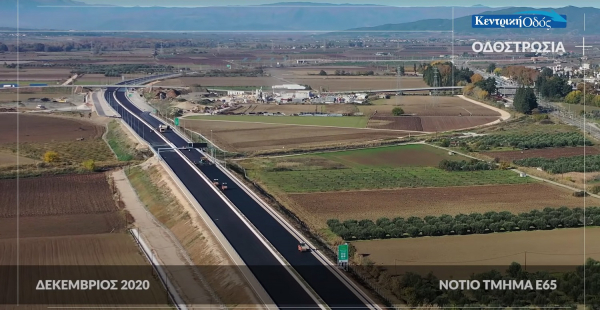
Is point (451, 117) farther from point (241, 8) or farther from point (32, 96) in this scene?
point (241, 8)

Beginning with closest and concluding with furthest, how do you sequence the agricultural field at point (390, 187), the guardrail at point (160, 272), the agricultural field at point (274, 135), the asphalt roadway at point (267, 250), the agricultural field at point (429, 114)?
the asphalt roadway at point (267, 250)
the guardrail at point (160, 272)
the agricultural field at point (390, 187)
the agricultural field at point (274, 135)
the agricultural field at point (429, 114)

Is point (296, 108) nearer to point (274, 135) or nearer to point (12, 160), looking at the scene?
point (274, 135)

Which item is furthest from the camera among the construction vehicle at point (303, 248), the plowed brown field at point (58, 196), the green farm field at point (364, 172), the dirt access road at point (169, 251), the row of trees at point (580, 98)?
the row of trees at point (580, 98)

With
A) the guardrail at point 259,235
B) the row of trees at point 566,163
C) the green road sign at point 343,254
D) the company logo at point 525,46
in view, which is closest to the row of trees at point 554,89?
the company logo at point 525,46

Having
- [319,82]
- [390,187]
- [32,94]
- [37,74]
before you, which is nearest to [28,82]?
[32,94]

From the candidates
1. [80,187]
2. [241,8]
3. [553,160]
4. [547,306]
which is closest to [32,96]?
[80,187]

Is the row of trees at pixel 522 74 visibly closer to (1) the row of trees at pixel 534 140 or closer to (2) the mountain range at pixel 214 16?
(1) the row of trees at pixel 534 140

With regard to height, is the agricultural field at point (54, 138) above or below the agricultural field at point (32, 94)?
below

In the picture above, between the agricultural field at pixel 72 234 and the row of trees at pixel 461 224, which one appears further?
the row of trees at pixel 461 224

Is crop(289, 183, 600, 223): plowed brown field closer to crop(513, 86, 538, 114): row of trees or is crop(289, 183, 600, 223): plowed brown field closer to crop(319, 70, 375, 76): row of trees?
crop(513, 86, 538, 114): row of trees
